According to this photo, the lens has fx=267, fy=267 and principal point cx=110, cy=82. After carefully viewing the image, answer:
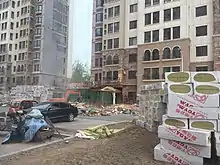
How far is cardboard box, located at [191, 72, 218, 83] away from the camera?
5765mm

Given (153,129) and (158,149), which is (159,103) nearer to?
(153,129)

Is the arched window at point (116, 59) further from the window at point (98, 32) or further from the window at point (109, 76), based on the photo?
the window at point (98, 32)

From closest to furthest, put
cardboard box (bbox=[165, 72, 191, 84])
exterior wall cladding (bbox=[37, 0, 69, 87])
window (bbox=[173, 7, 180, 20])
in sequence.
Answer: cardboard box (bbox=[165, 72, 191, 84]) → exterior wall cladding (bbox=[37, 0, 69, 87]) → window (bbox=[173, 7, 180, 20])

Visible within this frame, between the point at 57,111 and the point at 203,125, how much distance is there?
11182mm

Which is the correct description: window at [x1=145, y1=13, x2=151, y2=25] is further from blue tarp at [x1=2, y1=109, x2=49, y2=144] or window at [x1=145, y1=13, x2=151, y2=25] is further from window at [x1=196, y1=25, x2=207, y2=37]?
blue tarp at [x1=2, y1=109, x2=49, y2=144]

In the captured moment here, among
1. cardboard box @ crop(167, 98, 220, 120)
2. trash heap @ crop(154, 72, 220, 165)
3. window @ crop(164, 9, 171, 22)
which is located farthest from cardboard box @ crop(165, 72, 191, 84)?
window @ crop(164, 9, 171, 22)

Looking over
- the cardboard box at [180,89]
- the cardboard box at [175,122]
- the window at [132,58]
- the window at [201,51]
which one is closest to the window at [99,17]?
the window at [132,58]

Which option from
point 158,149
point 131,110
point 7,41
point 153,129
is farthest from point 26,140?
point 7,41

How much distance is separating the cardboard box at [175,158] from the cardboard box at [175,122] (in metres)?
0.57

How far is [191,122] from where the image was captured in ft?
18.4

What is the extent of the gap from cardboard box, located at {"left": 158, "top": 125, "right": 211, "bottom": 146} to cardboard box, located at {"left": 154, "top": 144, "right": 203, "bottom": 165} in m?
0.30

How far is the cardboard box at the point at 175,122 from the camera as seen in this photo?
5680mm

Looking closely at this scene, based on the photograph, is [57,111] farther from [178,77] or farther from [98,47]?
[98,47]

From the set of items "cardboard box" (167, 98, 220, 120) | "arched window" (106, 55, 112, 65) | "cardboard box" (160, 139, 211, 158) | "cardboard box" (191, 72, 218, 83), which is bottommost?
"cardboard box" (160, 139, 211, 158)
